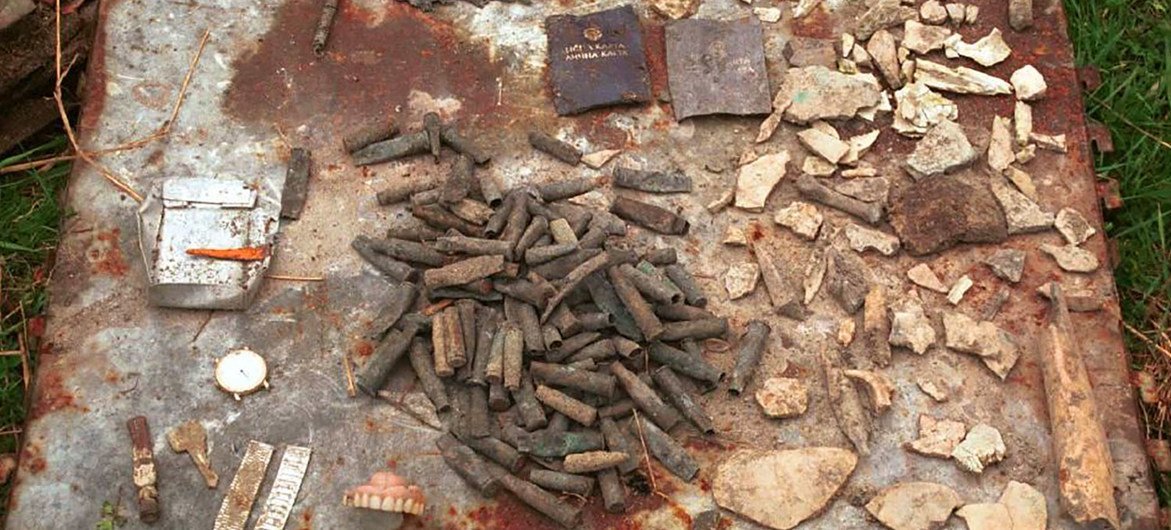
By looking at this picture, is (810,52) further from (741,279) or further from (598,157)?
(741,279)

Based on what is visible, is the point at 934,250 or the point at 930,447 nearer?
the point at 930,447

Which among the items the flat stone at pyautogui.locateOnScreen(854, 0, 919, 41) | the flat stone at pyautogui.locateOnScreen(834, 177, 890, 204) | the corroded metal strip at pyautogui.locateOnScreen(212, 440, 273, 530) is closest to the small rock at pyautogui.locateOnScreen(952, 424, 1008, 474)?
the flat stone at pyautogui.locateOnScreen(834, 177, 890, 204)

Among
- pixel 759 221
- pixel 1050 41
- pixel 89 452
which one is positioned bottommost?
pixel 89 452

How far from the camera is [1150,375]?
4.94 metres

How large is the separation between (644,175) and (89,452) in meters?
2.49

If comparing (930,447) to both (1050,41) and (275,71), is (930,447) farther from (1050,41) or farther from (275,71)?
(275,71)

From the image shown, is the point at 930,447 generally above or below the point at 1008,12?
below

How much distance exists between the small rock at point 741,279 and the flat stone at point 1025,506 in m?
1.25

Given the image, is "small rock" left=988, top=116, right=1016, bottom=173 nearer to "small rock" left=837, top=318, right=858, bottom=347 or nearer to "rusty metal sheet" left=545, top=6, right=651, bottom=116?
"small rock" left=837, top=318, right=858, bottom=347

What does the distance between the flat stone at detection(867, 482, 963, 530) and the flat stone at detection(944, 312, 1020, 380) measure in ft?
1.98

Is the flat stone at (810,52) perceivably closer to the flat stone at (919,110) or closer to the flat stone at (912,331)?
the flat stone at (919,110)

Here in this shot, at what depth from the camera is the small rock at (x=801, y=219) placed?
5129 millimetres

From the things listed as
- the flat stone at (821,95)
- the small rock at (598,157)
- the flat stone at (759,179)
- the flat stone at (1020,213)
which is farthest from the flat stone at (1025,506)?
the small rock at (598,157)

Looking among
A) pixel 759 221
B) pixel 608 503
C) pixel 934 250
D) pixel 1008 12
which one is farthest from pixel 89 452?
pixel 1008 12
